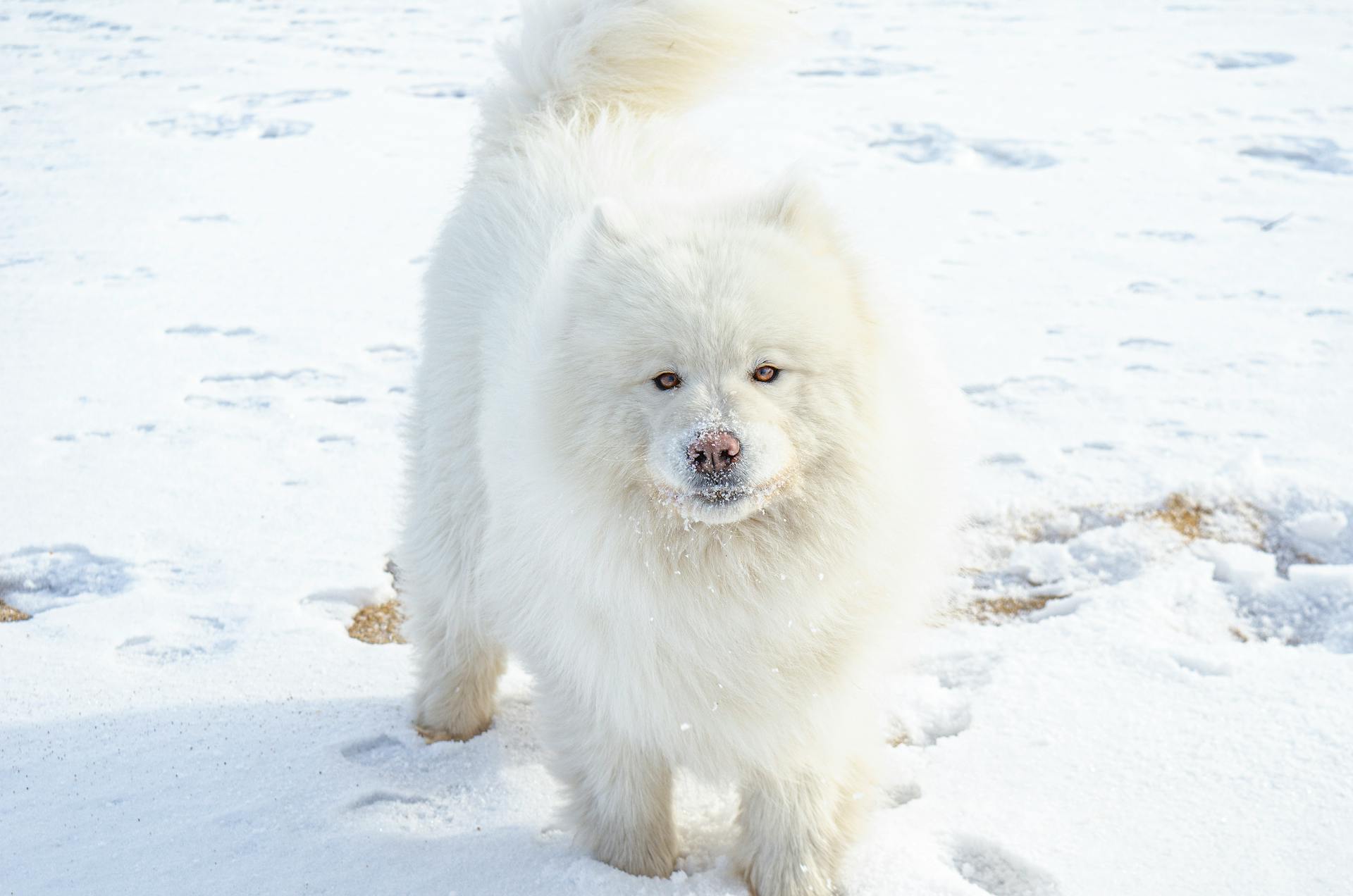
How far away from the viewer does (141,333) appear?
609cm

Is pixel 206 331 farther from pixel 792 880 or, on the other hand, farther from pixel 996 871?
pixel 996 871

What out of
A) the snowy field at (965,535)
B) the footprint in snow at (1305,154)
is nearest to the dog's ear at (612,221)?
the snowy field at (965,535)

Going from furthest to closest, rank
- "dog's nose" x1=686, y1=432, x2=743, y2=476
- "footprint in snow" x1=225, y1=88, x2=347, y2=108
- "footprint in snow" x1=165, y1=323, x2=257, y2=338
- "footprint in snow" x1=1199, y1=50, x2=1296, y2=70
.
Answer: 1. "footprint in snow" x1=1199, y1=50, x2=1296, y2=70
2. "footprint in snow" x1=225, y1=88, x2=347, y2=108
3. "footprint in snow" x1=165, y1=323, x2=257, y2=338
4. "dog's nose" x1=686, y1=432, x2=743, y2=476

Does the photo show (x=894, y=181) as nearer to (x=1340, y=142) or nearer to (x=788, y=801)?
(x=1340, y=142)

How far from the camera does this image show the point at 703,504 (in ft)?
7.36

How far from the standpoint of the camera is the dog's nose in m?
2.17

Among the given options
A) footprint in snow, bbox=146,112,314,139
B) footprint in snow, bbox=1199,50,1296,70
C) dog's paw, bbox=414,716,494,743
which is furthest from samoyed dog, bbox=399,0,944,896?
footprint in snow, bbox=1199,50,1296,70

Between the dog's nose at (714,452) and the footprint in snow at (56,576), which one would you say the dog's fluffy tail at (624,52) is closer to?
the dog's nose at (714,452)

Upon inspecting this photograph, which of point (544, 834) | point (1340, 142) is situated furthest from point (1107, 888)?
point (1340, 142)

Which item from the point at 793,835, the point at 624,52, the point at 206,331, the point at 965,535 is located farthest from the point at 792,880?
the point at 206,331

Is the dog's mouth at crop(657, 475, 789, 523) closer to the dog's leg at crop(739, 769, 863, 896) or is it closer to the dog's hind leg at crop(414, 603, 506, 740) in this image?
the dog's leg at crop(739, 769, 863, 896)

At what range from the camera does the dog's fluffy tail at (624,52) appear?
3359mm

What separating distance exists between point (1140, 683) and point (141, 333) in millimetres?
5192

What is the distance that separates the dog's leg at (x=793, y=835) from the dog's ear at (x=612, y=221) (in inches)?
49.3
